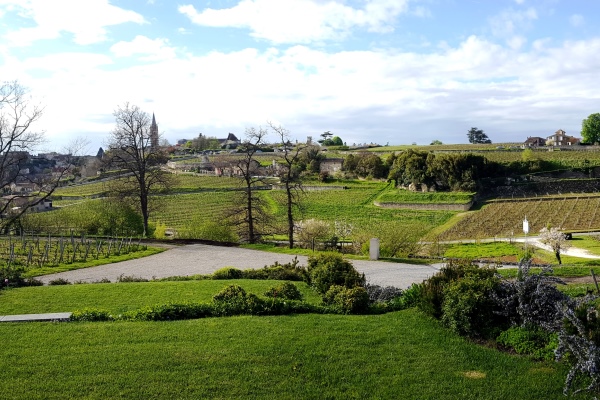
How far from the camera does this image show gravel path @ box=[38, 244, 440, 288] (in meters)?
17.8

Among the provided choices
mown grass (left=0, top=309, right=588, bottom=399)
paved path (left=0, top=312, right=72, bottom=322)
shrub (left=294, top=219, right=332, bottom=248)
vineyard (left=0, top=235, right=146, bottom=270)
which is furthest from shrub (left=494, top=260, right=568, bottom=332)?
shrub (left=294, top=219, right=332, bottom=248)

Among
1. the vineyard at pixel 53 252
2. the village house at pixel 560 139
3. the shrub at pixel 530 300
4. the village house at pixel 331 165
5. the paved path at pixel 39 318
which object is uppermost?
the village house at pixel 560 139

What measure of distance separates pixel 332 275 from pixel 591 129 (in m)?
99.4

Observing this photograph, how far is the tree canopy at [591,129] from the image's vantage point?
9569 centimetres

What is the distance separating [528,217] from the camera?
49594 millimetres

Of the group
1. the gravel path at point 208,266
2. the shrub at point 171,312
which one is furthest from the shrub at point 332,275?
the shrub at point 171,312

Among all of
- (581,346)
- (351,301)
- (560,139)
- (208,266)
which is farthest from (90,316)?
(560,139)

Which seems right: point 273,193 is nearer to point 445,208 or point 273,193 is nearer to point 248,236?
point 445,208

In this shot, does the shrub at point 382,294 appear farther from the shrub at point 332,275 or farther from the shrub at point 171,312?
the shrub at point 171,312

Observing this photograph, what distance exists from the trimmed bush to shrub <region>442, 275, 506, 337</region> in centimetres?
330

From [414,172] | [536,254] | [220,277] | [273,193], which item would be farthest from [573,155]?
[220,277]

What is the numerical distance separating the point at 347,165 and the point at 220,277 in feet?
226

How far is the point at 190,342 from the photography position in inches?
356

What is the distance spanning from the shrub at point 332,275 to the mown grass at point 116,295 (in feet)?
1.20
